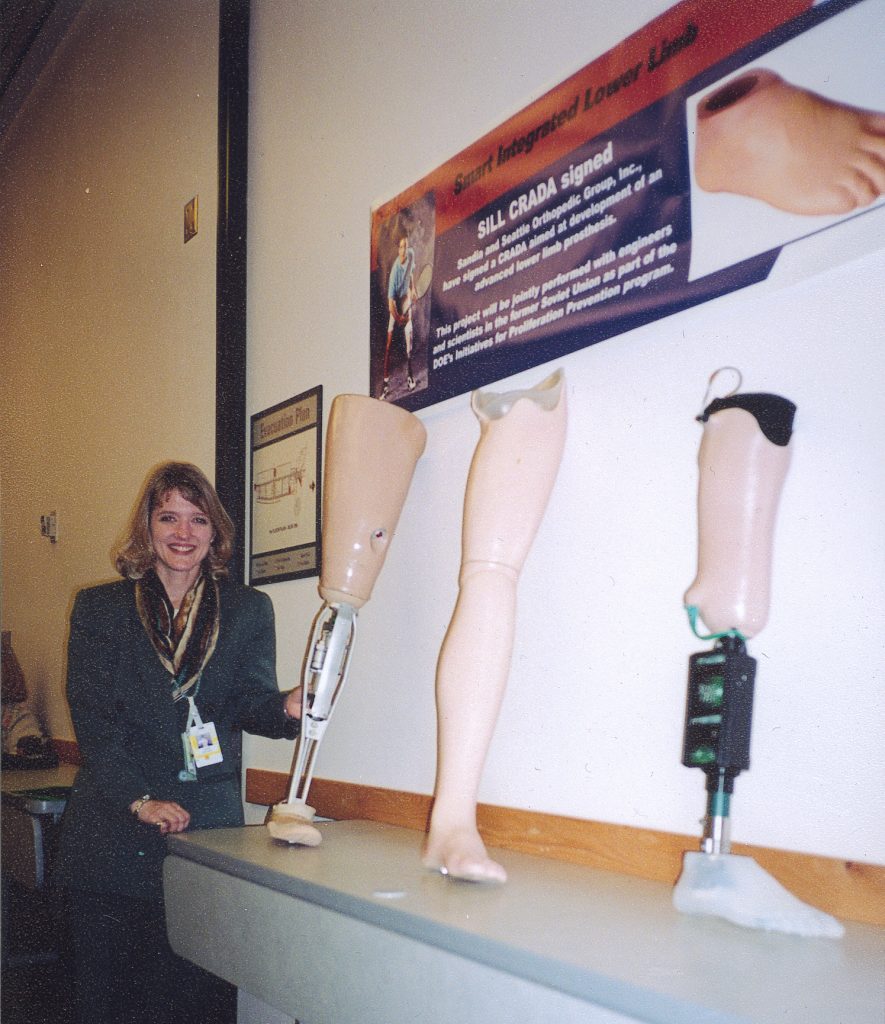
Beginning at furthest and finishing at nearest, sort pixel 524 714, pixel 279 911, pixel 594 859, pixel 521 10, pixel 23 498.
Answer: pixel 23 498 < pixel 521 10 < pixel 524 714 < pixel 594 859 < pixel 279 911

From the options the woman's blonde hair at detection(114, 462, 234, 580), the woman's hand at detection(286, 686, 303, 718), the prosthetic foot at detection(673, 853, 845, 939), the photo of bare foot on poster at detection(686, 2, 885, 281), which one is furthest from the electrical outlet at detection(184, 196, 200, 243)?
the prosthetic foot at detection(673, 853, 845, 939)

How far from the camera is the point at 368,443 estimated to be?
60.8 inches

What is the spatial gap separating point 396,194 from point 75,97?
111 inches

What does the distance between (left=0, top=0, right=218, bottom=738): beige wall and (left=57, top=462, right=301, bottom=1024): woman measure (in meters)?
0.63

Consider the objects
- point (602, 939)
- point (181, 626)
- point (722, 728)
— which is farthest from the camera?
point (181, 626)

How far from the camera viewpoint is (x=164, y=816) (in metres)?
1.73

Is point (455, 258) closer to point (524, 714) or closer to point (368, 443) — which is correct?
point (368, 443)

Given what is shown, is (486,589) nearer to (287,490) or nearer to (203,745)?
(203,745)

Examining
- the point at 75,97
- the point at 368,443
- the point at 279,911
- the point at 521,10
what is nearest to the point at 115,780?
the point at 279,911

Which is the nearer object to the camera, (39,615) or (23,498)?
(39,615)

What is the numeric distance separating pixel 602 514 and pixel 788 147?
0.57m

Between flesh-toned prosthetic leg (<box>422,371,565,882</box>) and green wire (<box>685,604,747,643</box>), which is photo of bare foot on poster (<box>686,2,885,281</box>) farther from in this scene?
green wire (<box>685,604,747,643</box>)

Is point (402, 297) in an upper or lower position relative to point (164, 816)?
upper

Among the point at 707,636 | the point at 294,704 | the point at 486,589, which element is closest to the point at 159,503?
the point at 294,704
